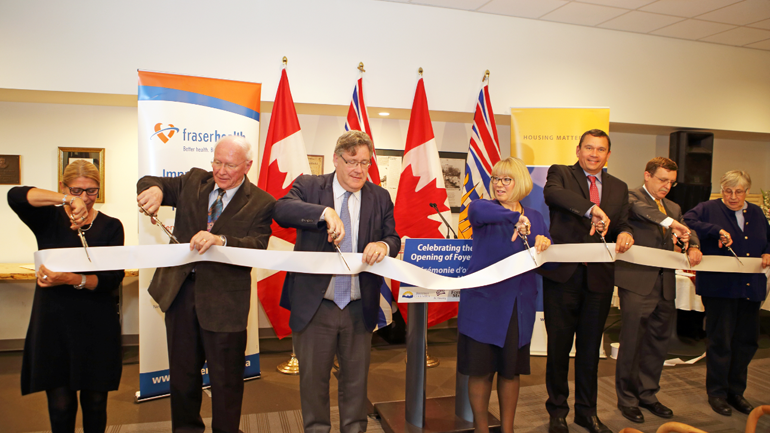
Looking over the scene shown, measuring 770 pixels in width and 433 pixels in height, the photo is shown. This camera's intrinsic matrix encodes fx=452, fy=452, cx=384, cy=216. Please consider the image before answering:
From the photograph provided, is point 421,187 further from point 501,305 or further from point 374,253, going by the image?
point 374,253

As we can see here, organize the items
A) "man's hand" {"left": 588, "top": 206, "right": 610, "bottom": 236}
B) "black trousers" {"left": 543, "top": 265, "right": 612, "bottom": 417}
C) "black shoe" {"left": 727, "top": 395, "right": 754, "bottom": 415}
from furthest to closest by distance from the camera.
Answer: "black shoe" {"left": 727, "top": 395, "right": 754, "bottom": 415}
"black trousers" {"left": 543, "top": 265, "right": 612, "bottom": 417}
"man's hand" {"left": 588, "top": 206, "right": 610, "bottom": 236}

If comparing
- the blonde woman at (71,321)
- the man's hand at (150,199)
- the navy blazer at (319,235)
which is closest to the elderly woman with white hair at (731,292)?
the navy blazer at (319,235)

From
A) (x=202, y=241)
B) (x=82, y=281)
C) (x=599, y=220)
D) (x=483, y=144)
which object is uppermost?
(x=483, y=144)

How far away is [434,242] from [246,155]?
1.17 metres

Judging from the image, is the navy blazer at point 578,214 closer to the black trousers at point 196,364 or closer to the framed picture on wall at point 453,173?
the black trousers at point 196,364

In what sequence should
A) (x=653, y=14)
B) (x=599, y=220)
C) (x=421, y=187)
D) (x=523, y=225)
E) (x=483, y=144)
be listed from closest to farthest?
(x=523, y=225)
(x=599, y=220)
(x=421, y=187)
(x=483, y=144)
(x=653, y=14)

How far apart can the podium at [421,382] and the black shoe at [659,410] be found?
129 centimetres

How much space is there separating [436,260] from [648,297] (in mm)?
1762

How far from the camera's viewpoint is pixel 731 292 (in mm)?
3402

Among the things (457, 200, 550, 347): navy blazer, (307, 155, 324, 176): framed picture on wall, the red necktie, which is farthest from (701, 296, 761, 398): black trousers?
(307, 155, 324, 176): framed picture on wall

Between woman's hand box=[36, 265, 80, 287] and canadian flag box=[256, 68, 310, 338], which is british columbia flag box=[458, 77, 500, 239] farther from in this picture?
woman's hand box=[36, 265, 80, 287]

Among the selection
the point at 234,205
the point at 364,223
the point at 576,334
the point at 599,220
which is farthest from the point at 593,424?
the point at 234,205

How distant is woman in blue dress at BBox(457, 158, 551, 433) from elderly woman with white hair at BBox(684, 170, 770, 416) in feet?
6.11

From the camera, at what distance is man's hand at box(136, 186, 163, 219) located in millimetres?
2117
